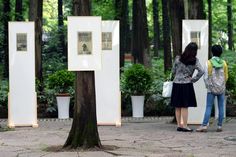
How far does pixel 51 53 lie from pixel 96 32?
27282 millimetres

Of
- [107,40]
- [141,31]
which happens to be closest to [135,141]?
[107,40]

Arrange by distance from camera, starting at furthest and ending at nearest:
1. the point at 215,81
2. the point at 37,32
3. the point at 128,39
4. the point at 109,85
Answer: the point at 128,39 → the point at 37,32 → the point at 109,85 → the point at 215,81

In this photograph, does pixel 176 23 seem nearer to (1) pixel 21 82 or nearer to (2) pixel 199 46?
(2) pixel 199 46

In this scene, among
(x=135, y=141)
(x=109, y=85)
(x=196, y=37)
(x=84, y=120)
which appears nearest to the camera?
(x=84, y=120)

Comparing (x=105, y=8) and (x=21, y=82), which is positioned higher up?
(x=105, y=8)

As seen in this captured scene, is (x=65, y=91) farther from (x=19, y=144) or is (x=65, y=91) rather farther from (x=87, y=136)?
(x=87, y=136)

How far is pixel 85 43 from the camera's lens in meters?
10.9

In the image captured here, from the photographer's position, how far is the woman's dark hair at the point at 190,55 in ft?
41.7

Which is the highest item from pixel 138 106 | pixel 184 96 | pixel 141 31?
pixel 141 31

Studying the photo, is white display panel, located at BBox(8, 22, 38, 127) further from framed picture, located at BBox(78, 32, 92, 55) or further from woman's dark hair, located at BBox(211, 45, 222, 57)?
woman's dark hair, located at BBox(211, 45, 222, 57)

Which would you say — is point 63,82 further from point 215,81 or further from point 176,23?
point 215,81

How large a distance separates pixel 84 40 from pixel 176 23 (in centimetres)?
486

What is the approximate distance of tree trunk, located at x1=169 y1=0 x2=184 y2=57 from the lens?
14.9 metres

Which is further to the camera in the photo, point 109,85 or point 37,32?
point 37,32
